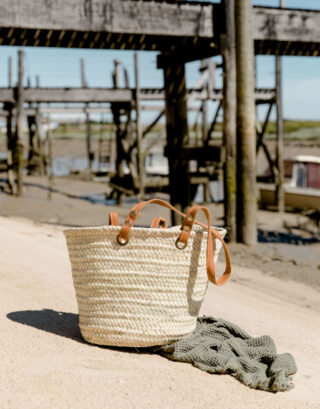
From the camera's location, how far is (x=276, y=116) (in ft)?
44.9

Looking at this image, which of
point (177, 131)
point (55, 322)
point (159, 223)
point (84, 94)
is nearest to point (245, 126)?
point (177, 131)

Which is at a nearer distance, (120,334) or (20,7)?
(120,334)

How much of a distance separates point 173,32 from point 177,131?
158 centimetres

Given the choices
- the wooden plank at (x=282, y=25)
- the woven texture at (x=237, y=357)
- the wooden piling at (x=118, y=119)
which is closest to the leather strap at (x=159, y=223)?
the woven texture at (x=237, y=357)

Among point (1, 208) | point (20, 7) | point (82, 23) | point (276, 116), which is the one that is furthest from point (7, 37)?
point (276, 116)

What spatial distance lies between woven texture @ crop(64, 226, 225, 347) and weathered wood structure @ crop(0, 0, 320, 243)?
446cm

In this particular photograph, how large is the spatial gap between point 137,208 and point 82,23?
450 cm

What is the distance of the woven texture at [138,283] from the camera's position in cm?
334

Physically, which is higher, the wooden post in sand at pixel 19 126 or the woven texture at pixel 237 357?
the wooden post in sand at pixel 19 126

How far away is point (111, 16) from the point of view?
7.42 meters

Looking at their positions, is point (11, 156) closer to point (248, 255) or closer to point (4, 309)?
point (248, 255)

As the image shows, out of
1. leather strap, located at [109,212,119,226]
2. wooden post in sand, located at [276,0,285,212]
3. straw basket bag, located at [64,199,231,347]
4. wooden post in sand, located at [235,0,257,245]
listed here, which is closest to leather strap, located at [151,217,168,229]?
leather strap, located at [109,212,119,226]

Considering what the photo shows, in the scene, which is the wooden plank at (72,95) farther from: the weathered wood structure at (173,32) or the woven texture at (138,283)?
the woven texture at (138,283)

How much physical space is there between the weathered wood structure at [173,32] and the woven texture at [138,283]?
4.46 meters
